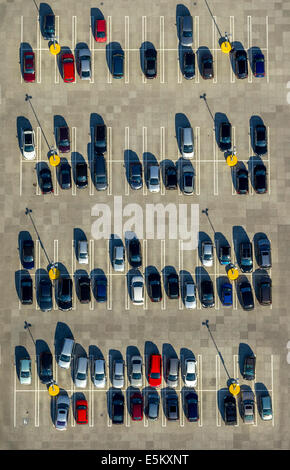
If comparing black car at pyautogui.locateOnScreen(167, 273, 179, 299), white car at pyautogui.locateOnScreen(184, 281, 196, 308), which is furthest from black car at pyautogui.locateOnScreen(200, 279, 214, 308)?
black car at pyautogui.locateOnScreen(167, 273, 179, 299)

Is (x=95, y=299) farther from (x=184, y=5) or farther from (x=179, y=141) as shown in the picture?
(x=184, y=5)

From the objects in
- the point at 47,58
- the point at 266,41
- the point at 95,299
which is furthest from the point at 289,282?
the point at 47,58

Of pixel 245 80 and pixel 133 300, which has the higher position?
pixel 245 80

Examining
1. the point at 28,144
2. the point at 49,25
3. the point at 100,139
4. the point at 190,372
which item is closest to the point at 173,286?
the point at 190,372

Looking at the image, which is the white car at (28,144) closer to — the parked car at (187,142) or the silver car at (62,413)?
the parked car at (187,142)

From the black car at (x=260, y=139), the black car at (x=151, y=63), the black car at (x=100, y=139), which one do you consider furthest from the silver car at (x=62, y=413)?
the black car at (x=151, y=63)

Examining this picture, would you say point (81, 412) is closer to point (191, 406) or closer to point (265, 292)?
point (191, 406)
